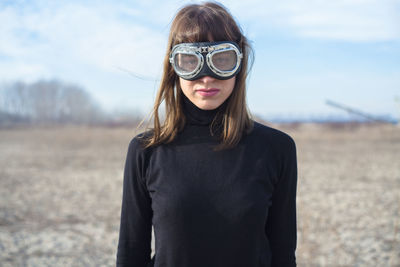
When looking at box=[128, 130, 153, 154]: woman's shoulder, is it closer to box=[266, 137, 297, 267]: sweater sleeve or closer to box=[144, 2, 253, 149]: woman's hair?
box=[144, 2, 253, 149]: woman's hair

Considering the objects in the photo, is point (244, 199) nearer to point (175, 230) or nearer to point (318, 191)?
point (175, 230)

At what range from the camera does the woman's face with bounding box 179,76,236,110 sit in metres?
1.68

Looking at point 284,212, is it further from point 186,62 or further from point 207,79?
point 186,62

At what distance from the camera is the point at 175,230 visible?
1623 mm

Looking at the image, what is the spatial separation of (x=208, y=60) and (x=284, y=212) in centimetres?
87

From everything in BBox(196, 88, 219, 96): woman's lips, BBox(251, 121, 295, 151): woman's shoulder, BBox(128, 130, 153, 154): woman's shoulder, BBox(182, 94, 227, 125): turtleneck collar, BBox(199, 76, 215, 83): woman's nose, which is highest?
BBox(199, 76, 215, 83): woman's nose

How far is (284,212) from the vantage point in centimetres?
179

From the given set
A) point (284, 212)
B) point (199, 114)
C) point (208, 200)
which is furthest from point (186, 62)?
point (284, 212)

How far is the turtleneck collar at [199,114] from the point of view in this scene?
1.76 m

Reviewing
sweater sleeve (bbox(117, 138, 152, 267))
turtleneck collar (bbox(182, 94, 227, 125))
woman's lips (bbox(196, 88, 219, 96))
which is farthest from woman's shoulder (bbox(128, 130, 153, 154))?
woman's lips (bbox(196, 88, 219, 96))

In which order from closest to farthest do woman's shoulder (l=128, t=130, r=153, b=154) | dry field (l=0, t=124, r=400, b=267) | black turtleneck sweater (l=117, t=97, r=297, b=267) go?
black turtleneck sweater (l=117, t=97, r=297, b=267) < woman's shoulder (l=128, t=130, r=153, b=154) < dry field (l=0, t=124, r=400, b=267)

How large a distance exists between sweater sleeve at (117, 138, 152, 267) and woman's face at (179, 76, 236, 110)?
38 centimetres

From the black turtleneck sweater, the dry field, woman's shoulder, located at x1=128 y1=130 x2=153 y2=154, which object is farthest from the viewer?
the dry field

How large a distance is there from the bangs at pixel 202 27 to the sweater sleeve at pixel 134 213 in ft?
1.93
